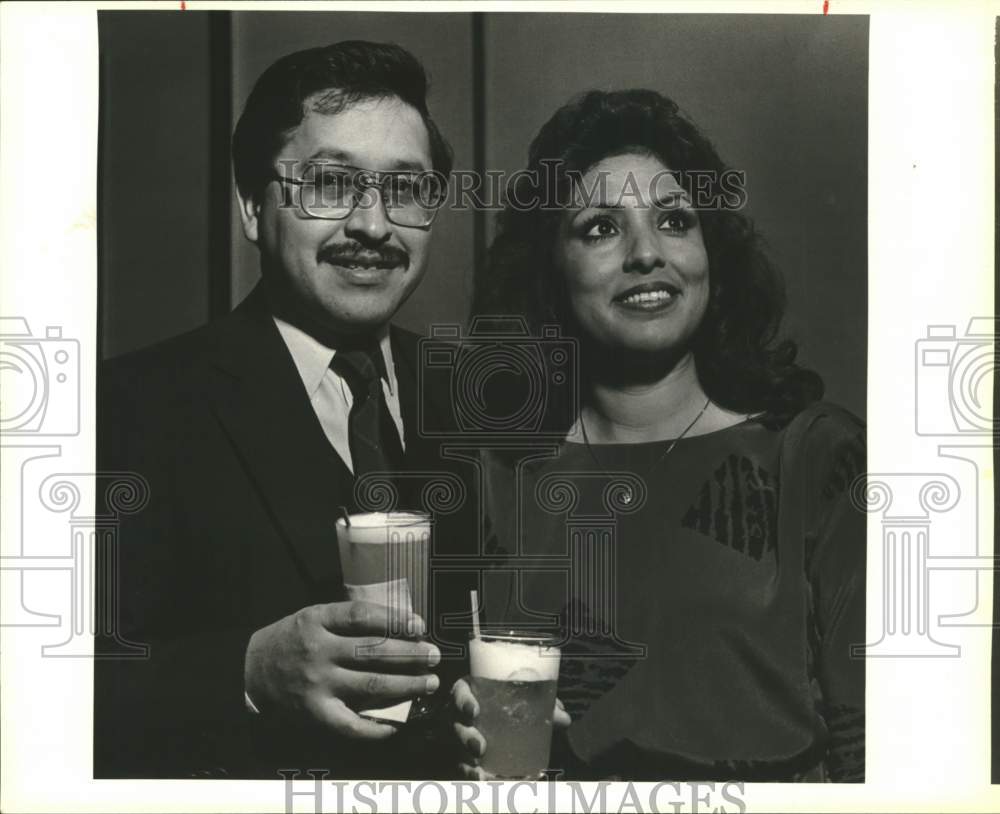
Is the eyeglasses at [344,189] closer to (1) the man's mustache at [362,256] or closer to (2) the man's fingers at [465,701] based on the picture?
(1) the man's mustache at [362,256]

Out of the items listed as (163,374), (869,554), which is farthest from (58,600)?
(869,554)

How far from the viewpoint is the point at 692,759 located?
2488 mm

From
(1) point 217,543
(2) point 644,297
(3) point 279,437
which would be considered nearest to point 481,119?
(2) point 644,297

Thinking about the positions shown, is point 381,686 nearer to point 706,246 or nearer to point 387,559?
point 387,559

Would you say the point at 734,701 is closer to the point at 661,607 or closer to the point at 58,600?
the point at 661,607

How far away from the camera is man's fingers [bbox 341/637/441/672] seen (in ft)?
7.99

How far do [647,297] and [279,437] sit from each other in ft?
2.78

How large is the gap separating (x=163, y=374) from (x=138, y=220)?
1.12 ft

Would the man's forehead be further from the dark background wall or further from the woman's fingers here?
the woman's fingers

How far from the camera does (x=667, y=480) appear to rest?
8.17ft

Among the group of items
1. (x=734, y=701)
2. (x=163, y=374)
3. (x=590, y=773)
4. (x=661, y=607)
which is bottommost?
(x=590, y=773)

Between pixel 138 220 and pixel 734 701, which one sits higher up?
pixel 138 220

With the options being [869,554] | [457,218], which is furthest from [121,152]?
[869,554]

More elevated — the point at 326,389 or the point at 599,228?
the point at 599,228
